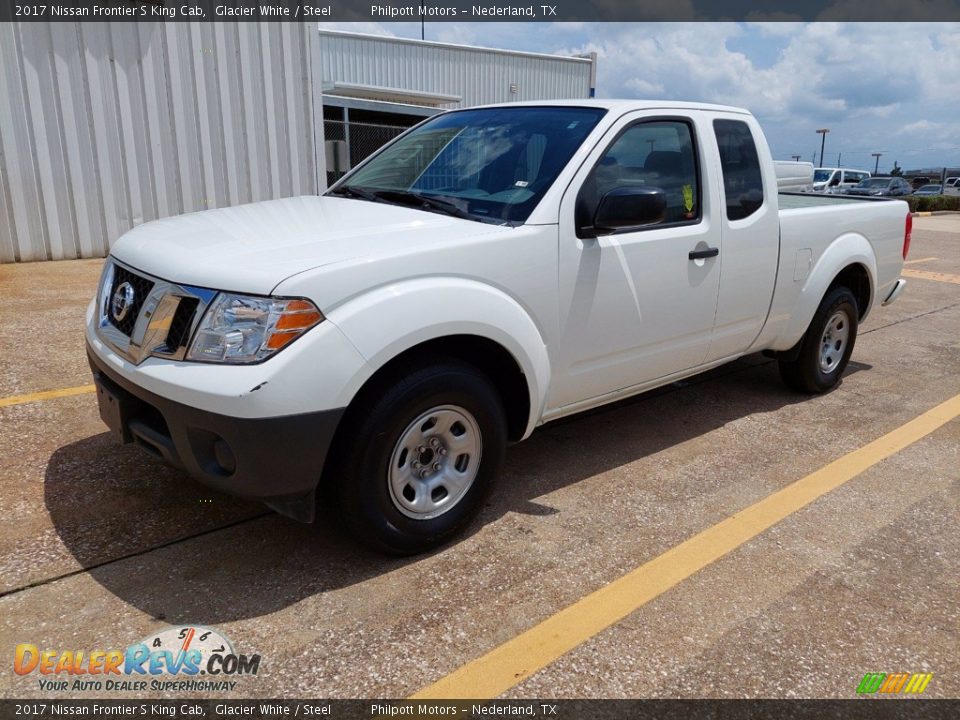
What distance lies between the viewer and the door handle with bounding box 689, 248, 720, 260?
12.9ft

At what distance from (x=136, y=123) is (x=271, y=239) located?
25.7 ft

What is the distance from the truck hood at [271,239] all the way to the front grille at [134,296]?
6 centimetres

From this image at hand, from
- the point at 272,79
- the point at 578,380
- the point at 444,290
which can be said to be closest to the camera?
the point at 444,290

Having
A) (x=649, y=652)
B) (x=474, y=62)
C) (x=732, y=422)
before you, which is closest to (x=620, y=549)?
(x=649, y=652)

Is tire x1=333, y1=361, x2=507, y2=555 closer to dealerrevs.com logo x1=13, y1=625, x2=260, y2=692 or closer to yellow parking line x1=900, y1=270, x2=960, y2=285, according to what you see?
dealerrevs.com logo x1=13, y1=625, x2=260, y2=692

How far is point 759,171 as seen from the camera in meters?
4.40

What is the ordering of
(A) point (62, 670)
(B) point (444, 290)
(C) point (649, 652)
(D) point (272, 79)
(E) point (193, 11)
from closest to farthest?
(A) point (62, 670) → (C) point (649, 652) → (B) point (444, 290) → (E) point (193, 11) → (D) point (272, 79)

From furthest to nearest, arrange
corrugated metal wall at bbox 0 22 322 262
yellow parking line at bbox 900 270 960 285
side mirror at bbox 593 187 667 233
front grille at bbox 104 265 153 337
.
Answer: yellow parking line at bbox 900 270 960 285
corrugated metal wall at bbox 0 22 322 262
side mirror at bbox 593 187 667 233
front grille at bbox 104 265 153 337

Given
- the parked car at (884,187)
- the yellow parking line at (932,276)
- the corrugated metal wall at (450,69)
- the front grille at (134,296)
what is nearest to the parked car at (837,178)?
the parked car at (884,187)

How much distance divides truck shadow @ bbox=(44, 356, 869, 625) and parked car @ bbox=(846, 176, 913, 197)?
95.3ft

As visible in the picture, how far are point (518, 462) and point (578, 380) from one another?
29.5 inches

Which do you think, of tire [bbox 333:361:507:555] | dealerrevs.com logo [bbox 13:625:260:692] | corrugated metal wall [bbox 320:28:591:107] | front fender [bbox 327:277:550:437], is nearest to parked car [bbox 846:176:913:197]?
corrugated metal wall [bbox 320:28:591:107]

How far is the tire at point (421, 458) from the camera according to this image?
9.20 ft

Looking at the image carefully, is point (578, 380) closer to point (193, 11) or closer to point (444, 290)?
point (444, 290)
